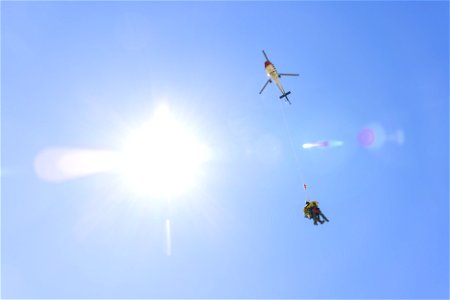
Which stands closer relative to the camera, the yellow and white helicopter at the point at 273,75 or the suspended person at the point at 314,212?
the suspended person at the point at 314,212

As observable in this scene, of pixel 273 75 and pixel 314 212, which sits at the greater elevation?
pixel 273 75

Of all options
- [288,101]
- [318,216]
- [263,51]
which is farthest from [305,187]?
[263,51]

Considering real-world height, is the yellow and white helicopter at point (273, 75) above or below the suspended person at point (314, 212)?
above

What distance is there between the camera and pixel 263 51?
32.6 m

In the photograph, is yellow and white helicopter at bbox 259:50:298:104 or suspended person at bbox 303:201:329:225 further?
yellow and white helicopter at bbox 259:50:298:104

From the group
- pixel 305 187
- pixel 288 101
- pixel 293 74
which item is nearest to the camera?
pixel 305 187

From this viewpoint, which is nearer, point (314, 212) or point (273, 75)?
point (314, 212)

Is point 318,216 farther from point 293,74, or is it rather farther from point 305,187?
point 293,74

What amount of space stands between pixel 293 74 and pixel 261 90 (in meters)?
3.71

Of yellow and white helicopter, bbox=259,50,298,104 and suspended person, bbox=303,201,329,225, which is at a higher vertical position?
yellow and white helicopter, bbox=259,50,298,104

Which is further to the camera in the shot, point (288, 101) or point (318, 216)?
point (288, 101)

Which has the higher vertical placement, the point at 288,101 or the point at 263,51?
the point at 263,51

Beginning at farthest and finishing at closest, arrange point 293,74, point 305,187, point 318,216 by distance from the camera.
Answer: point 293,74 → point 305,187 → point 318,216

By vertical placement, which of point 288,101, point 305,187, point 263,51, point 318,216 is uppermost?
point 263,51
